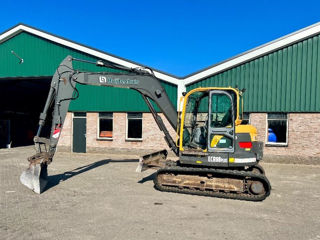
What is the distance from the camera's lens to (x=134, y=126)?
13.5 metres

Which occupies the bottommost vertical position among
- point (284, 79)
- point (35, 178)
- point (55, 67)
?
point (35, 178)

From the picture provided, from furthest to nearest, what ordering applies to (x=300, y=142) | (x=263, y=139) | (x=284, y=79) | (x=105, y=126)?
1. (x=105, y=126)
2. (x=263, y=139)
3. (x=284, y=79)
4. (x=300, y=142)

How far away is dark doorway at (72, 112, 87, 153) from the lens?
14.0m

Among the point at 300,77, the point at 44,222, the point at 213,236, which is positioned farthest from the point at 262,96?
the point at 44,222

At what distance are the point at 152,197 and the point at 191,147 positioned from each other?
6.11 feet

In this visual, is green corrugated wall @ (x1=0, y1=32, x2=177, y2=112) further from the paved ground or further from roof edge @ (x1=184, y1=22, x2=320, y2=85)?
the paved ground

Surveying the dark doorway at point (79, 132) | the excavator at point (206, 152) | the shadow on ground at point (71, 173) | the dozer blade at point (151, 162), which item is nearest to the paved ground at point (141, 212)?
the shadow on ground at point (71, 173)

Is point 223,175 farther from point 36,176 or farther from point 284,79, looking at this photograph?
point 284,79

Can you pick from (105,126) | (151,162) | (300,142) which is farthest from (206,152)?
(105,126)

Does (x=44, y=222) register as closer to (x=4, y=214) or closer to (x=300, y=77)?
(x=4, y=214)

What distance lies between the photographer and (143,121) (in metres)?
13.2

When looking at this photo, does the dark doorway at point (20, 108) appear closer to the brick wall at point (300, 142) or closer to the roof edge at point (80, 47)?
the roof edge at point (80, 47)

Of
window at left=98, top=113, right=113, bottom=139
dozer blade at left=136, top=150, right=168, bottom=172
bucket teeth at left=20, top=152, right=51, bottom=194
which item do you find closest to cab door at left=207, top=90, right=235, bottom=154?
dozer blade at left=136, top=150, right=168, bottom=172

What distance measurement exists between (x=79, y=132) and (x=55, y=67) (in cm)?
430
